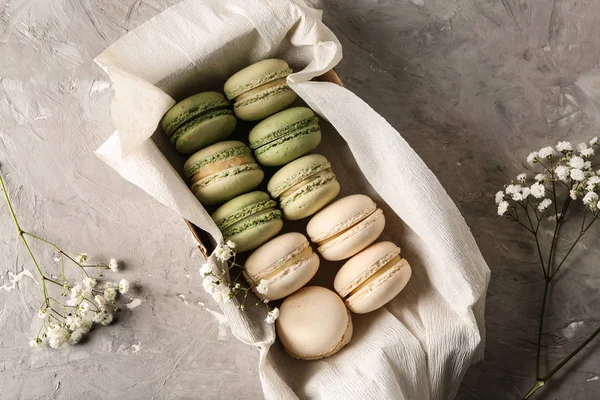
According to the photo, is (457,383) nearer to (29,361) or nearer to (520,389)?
(520,389)

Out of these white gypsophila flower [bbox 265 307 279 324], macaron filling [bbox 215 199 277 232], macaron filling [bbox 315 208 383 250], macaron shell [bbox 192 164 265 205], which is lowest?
white gypsophila flower [bbox 265 307 279 324]

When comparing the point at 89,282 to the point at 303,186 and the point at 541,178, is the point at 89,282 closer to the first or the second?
the point at 303,186

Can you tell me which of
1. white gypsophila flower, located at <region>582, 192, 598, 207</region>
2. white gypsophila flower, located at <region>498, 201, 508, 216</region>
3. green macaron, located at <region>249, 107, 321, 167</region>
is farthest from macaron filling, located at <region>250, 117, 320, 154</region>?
white gypsophila flower, located at <region>582, 192, 598, 207</region>

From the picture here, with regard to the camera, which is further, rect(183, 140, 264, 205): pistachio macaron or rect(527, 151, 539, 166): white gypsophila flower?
rect(527, 151, 539, 166): white gypsophila flower

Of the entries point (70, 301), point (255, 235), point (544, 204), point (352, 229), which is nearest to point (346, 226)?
point (352, 229)

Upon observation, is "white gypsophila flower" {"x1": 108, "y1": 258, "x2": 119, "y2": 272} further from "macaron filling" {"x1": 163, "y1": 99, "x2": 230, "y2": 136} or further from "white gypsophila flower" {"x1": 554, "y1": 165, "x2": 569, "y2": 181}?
"white gypsophila flower" {"x1": 554, "y1": 165, "x2": 569, "y2": 181}

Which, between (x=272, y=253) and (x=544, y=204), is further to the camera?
(x=544, y=204)

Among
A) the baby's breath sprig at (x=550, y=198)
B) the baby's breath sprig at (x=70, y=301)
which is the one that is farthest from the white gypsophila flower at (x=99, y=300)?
the baby's breath sprig at (x=550, y=198)
